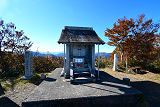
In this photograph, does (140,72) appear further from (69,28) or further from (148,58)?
(69,28)

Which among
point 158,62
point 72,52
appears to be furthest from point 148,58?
point 72,52

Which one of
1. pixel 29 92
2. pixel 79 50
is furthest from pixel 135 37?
pixel 29 92

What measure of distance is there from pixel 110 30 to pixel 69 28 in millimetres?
6890

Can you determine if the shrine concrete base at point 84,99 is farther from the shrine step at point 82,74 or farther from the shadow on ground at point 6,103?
the shrine step at point 82,74

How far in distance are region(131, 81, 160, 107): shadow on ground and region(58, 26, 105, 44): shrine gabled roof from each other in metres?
4.53

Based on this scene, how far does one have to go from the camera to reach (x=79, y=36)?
45.1ft

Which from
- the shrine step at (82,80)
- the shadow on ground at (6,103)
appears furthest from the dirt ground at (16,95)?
the shrine step at (82,80)

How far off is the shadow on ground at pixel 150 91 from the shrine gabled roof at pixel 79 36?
14.9ft

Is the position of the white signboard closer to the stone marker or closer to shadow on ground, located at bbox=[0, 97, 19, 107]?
the stone marker

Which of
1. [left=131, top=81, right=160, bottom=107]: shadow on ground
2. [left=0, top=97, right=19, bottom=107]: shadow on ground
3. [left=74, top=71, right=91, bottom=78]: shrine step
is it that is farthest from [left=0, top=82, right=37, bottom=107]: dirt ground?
[left=131, top=81, right=160, bottom=107]: shadow on ground

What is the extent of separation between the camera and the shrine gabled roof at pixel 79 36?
13.0m

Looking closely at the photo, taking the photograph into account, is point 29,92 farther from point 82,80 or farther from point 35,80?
point 82,80

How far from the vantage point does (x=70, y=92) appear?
921 cm

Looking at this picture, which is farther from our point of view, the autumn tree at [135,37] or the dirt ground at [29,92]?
the autumn tree at [135,37]
